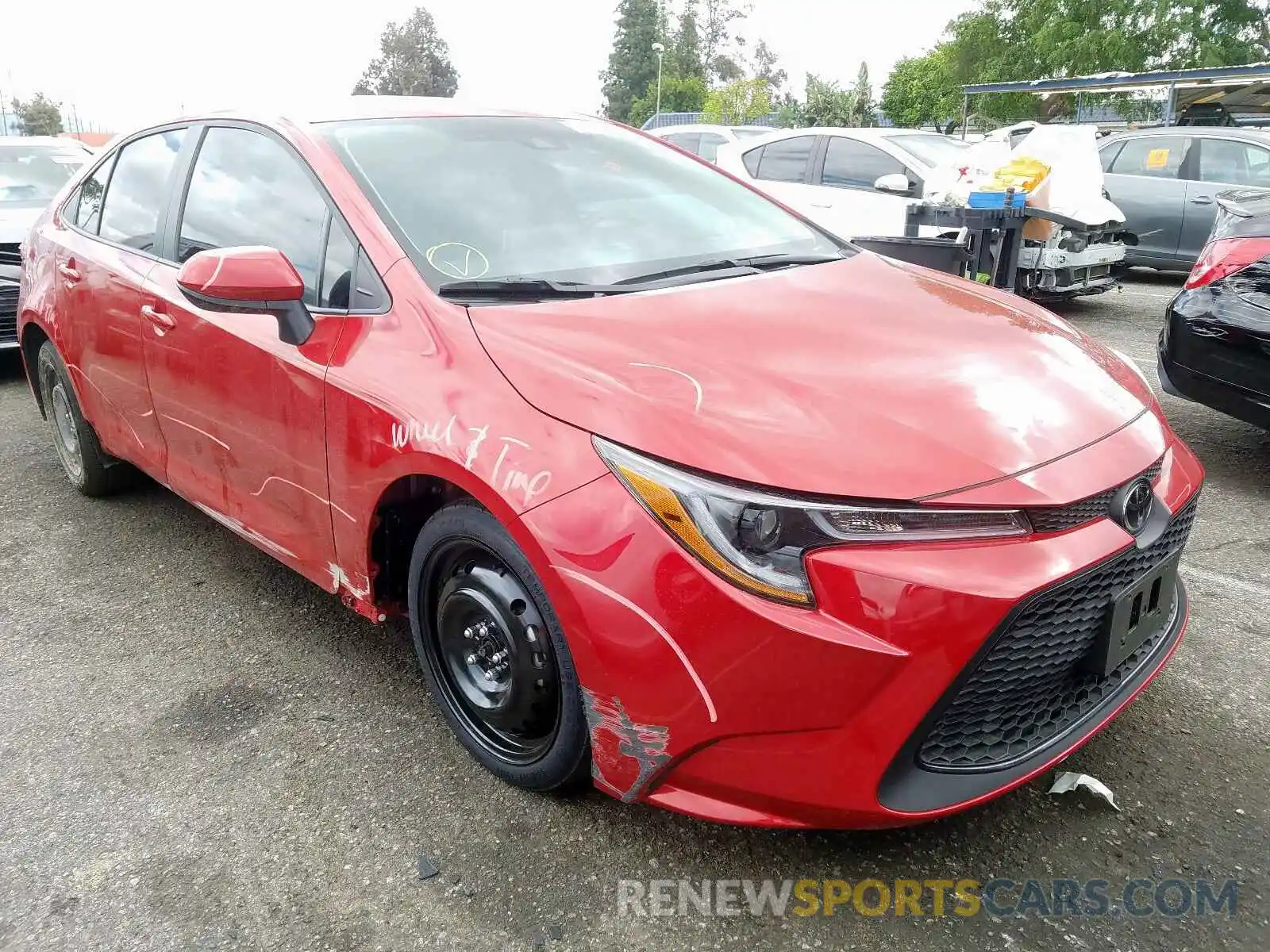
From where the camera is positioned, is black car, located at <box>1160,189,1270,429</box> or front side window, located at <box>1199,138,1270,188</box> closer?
black car, located at <box>1160,189,1270,429</box>

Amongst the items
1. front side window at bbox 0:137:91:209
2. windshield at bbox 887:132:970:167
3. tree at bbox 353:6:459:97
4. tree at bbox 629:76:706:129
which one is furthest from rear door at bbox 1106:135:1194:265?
tree at bbox 353:6:459:97

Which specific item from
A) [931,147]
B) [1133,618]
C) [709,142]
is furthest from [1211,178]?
[1133,618]

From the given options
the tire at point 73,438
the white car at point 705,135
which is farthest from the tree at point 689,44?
the tire at point 73,438

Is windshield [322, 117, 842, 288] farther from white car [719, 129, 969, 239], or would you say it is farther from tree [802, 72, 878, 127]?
tree [802, 72, 878, 127]

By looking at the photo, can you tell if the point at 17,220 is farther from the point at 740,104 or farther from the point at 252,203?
the point at 740,104

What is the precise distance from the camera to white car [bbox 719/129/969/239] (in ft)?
25.2

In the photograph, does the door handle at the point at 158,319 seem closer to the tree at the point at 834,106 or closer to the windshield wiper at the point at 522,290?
the windshield wiper at the point at 522,290

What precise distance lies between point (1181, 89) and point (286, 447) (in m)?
20.3

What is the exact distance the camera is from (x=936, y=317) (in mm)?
2273

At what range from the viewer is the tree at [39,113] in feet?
200

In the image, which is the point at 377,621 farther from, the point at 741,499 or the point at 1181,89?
the point at 1181,89

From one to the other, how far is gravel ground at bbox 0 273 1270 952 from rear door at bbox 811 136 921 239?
17.0ft

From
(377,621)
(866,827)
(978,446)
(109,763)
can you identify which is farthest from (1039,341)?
(109,763)

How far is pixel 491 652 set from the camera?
2119mm
